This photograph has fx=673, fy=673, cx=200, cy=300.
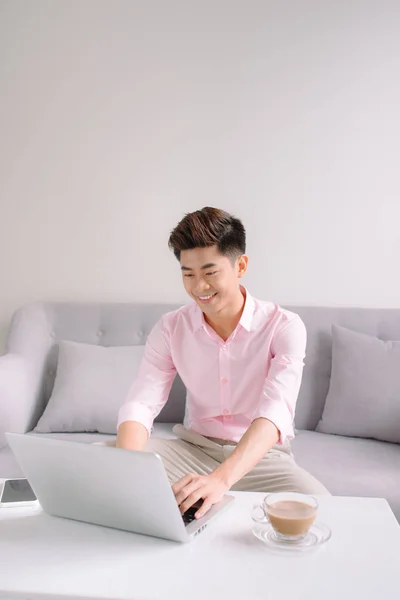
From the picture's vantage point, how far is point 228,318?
6.43 feet

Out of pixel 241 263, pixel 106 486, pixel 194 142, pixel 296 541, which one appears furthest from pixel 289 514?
pixel 194 142

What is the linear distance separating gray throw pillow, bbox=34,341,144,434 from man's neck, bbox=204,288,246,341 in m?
0.81

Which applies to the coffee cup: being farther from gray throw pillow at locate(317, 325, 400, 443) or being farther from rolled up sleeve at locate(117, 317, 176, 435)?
gray throw pillow at locate(317, 325, 400, 443)

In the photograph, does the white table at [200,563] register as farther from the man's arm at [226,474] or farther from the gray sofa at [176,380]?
the gray sofa at [176,380]

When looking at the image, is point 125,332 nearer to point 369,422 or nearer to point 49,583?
point 369,422

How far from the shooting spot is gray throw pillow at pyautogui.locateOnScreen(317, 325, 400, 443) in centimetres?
246

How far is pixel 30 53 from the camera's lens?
320 centimetres

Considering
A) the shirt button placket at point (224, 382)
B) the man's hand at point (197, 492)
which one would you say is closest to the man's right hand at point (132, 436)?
the shirt button placket at point (224, 382)

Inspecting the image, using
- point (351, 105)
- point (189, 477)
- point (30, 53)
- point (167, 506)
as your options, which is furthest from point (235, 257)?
point (30, 53)

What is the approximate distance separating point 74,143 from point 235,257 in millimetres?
1575

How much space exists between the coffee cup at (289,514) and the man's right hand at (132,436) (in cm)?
51

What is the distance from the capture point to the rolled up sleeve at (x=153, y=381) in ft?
5.97

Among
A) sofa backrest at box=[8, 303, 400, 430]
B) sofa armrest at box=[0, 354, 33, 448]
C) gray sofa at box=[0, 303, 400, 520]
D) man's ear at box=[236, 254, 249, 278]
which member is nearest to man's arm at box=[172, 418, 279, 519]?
man's ear at box=[236, 254, 249, 278]

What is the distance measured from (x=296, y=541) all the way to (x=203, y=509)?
20cm
